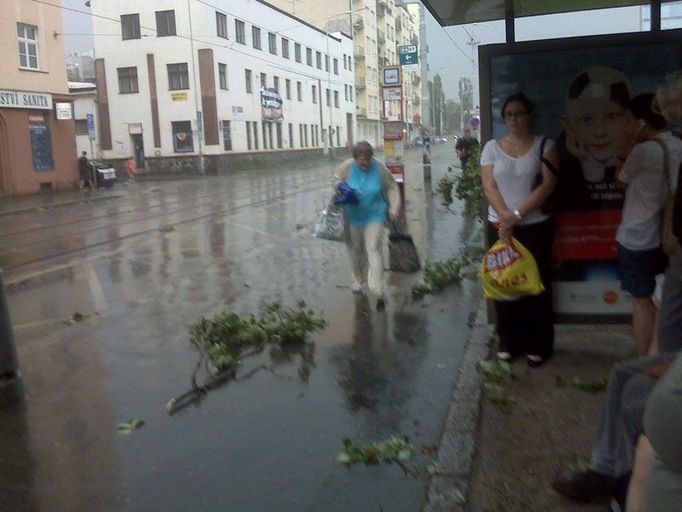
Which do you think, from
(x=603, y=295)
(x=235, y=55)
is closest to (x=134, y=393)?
(x=603, y=295)

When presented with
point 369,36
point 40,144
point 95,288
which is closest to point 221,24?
point 40,144

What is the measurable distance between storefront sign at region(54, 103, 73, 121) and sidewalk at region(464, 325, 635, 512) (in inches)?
1319

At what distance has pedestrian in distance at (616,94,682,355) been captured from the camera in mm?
5012

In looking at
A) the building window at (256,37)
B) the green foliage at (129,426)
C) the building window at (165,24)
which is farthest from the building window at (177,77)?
the green foliage at (129,426)

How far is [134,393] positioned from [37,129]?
105 feet

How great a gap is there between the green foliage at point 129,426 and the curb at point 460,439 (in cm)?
195

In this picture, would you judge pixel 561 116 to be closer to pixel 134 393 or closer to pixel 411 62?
pixel 134 393

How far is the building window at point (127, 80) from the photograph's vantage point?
170ft

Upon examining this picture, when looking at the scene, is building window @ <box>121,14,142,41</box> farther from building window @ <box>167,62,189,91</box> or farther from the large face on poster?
the large face on poster

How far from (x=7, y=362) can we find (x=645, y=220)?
454 cm

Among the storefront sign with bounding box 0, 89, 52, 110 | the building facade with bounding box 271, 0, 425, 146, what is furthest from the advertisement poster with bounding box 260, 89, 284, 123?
the storefront sign with bounding box 0, 89, 52, 110

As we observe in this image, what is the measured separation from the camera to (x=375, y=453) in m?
4.58

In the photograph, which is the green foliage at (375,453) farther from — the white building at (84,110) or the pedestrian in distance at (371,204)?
the white building at (84,110)

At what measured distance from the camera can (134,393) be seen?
19.6 feet
